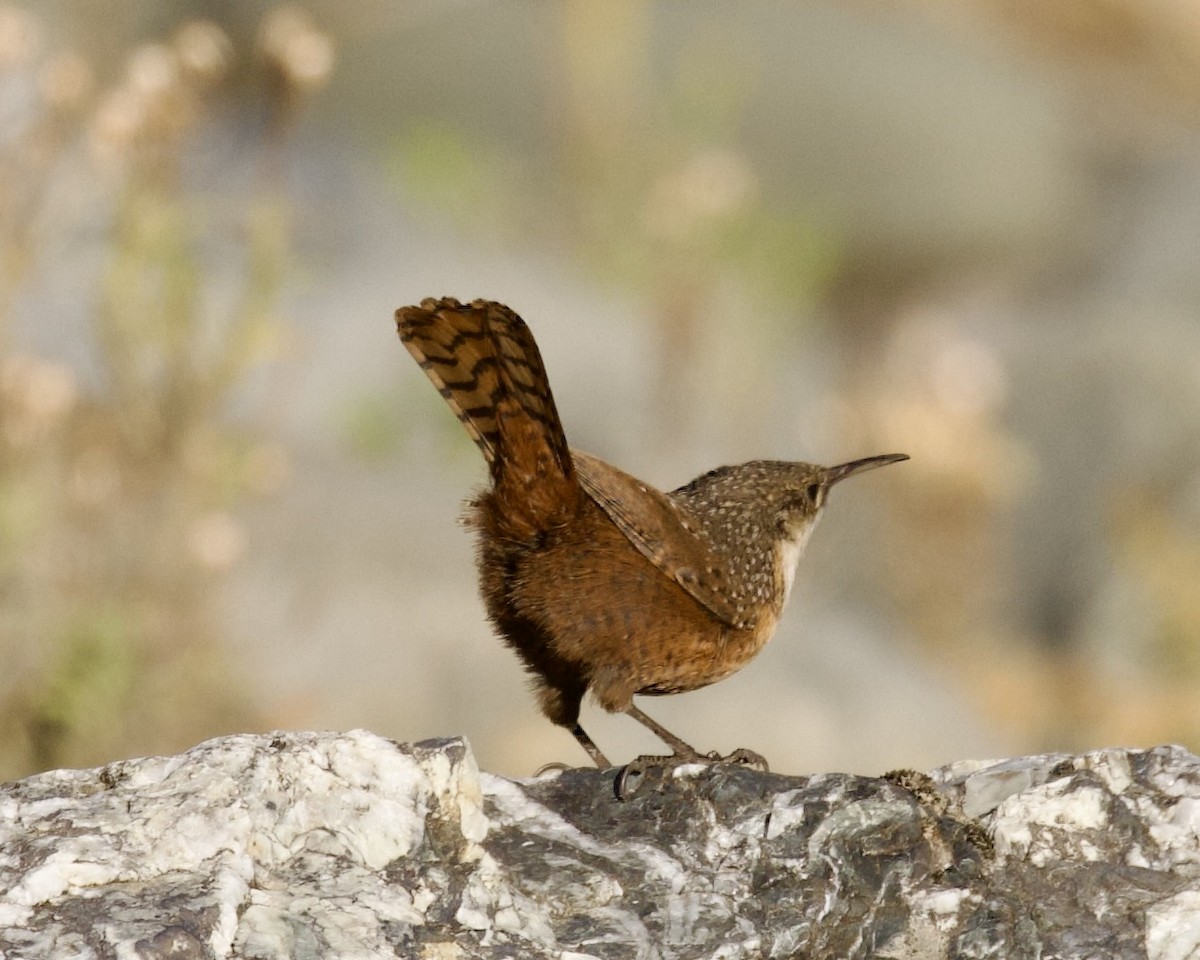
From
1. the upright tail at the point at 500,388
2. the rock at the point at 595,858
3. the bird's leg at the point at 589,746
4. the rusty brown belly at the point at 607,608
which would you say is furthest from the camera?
the bird's leg at the point at 589,746

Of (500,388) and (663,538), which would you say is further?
(663,538)

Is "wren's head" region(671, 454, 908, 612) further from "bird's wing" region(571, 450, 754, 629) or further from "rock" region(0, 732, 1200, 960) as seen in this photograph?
"rock" region(0, 732, 1200, 960)

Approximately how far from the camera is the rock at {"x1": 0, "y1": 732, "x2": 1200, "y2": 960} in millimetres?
2395

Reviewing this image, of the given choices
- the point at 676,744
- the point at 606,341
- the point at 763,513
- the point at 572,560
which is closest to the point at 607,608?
the point at 572,560

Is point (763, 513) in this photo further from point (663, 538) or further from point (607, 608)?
point (607, 608)

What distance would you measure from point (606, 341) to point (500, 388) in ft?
21.1

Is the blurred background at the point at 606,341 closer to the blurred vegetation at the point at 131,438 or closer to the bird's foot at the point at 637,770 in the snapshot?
the blurred vegetation at the point at 131,438

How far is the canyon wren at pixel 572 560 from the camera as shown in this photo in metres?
3.21

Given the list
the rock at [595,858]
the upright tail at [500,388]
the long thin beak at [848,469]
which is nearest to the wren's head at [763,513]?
the long thin beak at [848,469]

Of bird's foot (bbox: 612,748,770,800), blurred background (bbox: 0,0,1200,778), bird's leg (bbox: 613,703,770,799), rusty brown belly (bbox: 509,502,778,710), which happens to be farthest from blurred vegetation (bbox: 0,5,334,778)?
bird's foot (bbox: 612,748,770,800)

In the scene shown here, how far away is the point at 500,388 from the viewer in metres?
3.22

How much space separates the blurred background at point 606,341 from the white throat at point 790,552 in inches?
72.1

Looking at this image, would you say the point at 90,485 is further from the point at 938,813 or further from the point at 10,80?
the point at 938,813

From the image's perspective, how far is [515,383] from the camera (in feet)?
10.4
